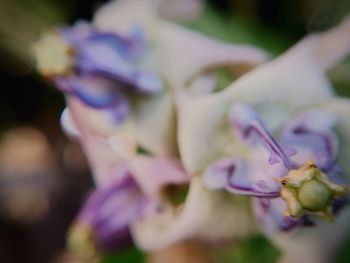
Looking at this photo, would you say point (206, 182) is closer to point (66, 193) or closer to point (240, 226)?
point (240, 226)

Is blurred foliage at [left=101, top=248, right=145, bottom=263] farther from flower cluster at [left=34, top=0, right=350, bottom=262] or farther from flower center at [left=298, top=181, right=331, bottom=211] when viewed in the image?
flower center at [left=298, top=181, right=331, bottom=211]

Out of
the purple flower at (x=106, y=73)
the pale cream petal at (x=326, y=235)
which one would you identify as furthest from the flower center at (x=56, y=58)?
the pale cream petal at (x=326, y=235)

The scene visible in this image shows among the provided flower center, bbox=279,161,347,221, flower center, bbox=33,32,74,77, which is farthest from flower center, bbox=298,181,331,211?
flower center, bbox=33,32,74,77

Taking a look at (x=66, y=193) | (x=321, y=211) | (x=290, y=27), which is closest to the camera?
(x=321, y=211)

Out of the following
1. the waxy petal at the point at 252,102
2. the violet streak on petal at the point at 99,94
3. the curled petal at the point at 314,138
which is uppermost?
the violet streak on petal at the point at 99,94

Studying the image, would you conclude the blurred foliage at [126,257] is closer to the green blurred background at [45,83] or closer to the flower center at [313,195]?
the green blurred background at [45,83]

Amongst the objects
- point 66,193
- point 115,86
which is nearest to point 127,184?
point 115,86

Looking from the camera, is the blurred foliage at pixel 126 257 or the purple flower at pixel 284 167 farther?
the blurred foliage at pixel 126 257

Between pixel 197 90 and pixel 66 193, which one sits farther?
pixel 66 193

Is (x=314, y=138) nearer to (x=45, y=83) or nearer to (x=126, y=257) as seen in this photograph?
(x=126, y=257)

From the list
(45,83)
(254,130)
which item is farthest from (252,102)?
(45,83)
